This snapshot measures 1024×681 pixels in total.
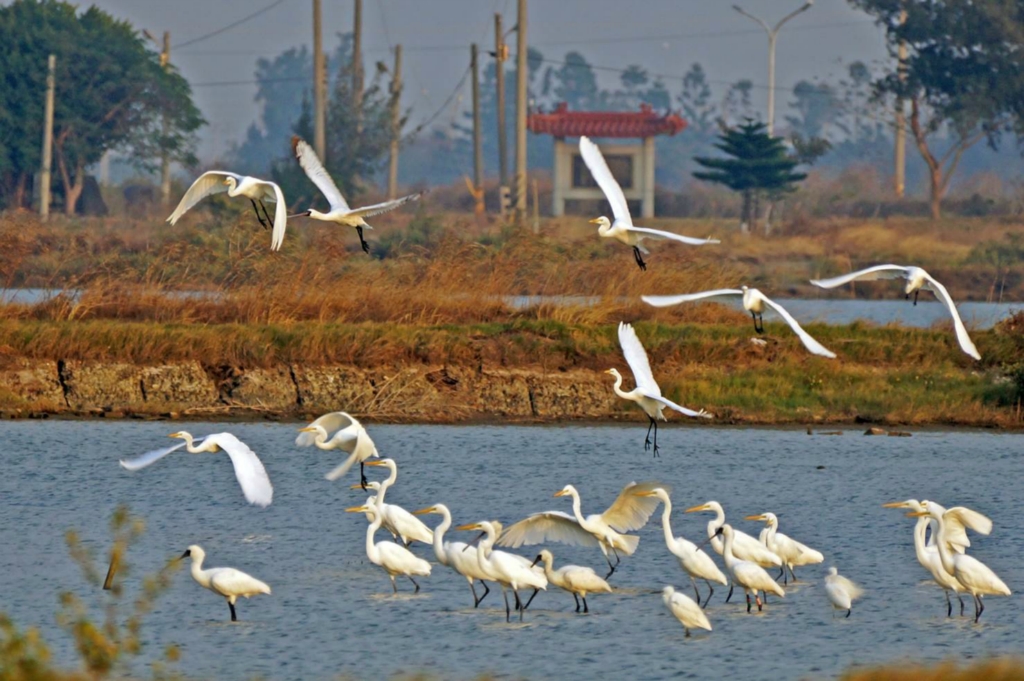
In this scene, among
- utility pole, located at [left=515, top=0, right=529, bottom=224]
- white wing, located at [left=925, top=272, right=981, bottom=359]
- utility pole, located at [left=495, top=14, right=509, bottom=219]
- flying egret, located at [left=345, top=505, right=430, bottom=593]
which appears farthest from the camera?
utility pole, located at [left=495, top=14, right=509, bottom=219]

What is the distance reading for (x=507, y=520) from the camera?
50.6 feet

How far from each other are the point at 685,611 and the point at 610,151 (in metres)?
52.1

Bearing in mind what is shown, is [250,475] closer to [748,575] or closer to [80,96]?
[748,575]

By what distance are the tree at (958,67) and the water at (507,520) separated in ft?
131

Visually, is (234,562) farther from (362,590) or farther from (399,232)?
(399,232)

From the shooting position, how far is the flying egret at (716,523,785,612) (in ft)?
39.2

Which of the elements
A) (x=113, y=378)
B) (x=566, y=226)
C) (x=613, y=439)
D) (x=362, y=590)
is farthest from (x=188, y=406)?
(x=566, y=226)

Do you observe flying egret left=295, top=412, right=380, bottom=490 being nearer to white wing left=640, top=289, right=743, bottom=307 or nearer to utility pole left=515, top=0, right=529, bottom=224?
white wing left=640, top=289, right=743, bottom=307

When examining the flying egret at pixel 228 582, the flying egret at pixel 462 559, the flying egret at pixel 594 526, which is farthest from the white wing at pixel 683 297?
the flying egret at pixel 228 582

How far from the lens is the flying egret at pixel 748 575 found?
12.0 meters

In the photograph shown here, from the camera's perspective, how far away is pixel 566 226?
49469 mm

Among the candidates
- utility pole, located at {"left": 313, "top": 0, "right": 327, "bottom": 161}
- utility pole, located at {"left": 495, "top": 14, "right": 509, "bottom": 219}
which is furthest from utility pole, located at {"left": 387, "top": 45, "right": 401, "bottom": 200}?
utility pole, located at {"left": 313, "top": 0, "right": 327, "bottom": 161}

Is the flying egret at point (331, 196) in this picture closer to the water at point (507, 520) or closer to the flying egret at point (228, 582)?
the water at point (507, 520)

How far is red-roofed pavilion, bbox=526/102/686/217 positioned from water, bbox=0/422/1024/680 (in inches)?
1558
